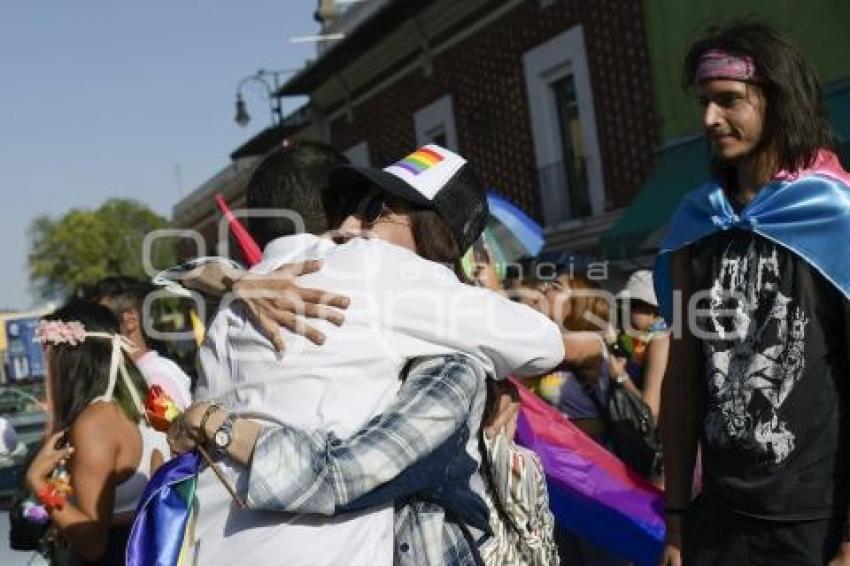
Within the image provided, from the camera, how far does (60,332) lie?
3.89 m

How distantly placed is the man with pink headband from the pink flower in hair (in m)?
1.99

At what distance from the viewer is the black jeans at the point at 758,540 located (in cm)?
256

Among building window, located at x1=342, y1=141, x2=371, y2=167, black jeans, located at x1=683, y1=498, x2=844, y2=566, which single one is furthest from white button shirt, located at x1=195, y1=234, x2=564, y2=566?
building window, located at x1=342, y1=141, x2=371, y2=167

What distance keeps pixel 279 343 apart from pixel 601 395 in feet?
9.85

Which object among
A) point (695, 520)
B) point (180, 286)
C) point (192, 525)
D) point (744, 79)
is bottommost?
point (695, 520)

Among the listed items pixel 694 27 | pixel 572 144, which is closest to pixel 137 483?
pixel 694 27

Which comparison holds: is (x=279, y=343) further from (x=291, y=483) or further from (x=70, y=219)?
(x=70, y=219)

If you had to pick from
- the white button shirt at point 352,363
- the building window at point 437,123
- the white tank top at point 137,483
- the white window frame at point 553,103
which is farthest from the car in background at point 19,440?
the building window at point 437,123

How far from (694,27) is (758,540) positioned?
1018cm

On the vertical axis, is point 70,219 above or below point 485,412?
above

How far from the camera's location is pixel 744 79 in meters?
2.72

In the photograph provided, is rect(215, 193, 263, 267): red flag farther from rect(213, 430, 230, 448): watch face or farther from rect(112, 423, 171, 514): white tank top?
rect(112, 423, 171, 514): white tank top

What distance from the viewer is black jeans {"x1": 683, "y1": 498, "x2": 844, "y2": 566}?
2.56 metres

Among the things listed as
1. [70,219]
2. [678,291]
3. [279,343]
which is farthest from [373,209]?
[70,219]
